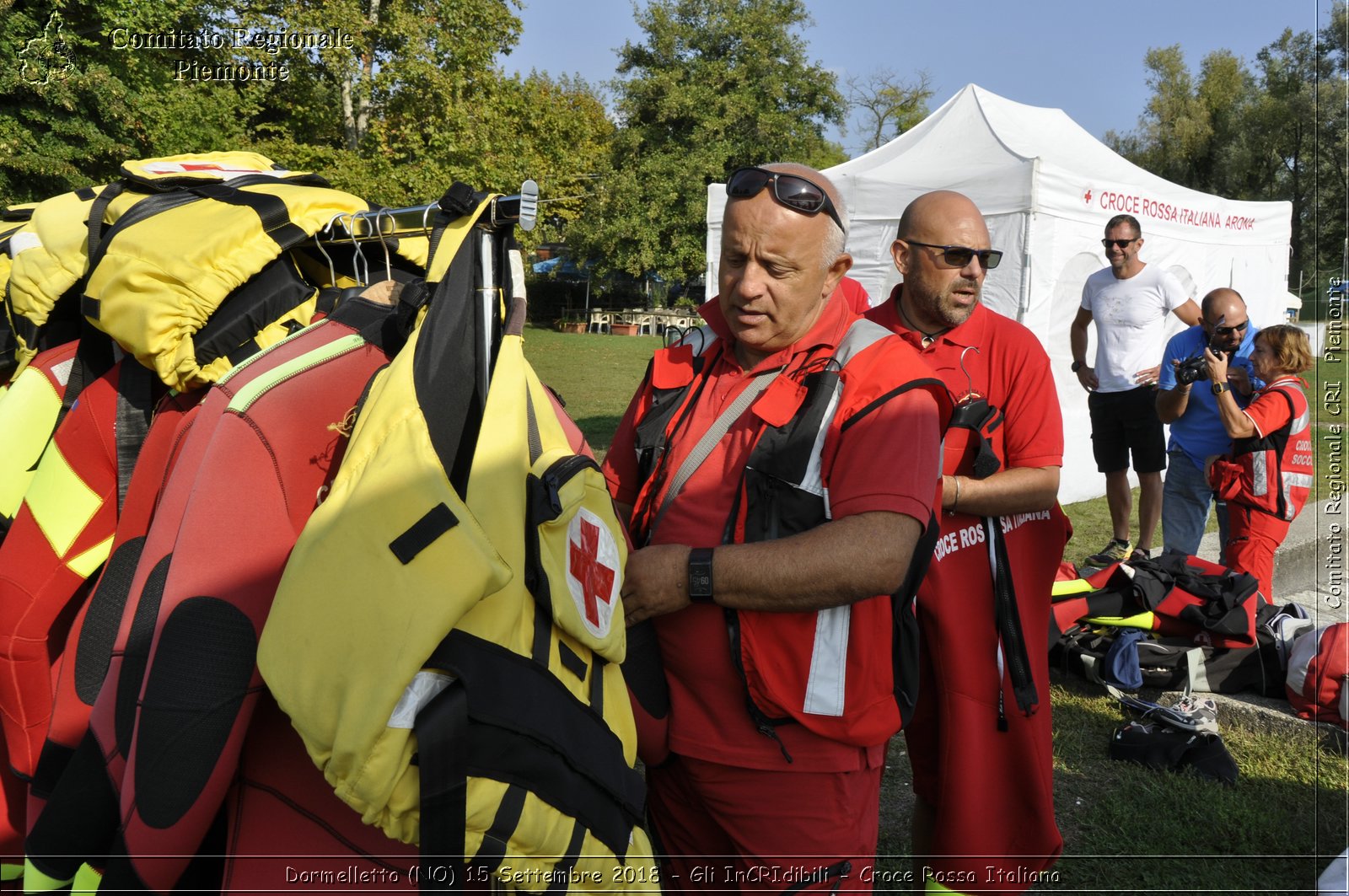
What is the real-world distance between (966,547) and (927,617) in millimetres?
232

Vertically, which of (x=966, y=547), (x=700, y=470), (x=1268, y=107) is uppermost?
(x=1268, y=107)

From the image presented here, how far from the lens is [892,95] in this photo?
142 ft

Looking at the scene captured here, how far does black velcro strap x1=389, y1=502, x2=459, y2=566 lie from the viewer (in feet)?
3.68

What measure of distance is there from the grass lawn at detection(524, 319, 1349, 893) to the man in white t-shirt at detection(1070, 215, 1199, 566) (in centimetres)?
230

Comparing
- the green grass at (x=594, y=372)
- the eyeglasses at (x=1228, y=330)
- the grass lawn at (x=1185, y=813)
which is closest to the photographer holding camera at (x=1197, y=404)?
the eyeglasses at (x=1228, y=330)

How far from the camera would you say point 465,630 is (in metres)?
1.20

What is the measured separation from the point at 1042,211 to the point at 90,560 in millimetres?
7250

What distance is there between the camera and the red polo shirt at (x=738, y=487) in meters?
1.73

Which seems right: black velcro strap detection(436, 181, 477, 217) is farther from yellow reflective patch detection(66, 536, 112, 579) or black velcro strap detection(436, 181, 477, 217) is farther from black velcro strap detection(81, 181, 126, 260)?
yellow reflective patch detection(66, 536, 112, 579)

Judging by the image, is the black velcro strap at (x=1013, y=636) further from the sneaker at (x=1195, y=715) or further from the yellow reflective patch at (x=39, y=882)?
the yellow reflective patch at (x=39, y=882)

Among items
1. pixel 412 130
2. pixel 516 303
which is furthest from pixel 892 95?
pixel 516 303

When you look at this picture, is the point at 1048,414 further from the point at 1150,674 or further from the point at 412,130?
the point at 412,130

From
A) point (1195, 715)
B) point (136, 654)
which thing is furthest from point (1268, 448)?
point (136, 654)

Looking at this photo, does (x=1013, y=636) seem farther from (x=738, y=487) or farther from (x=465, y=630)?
(x=465, y=630)
